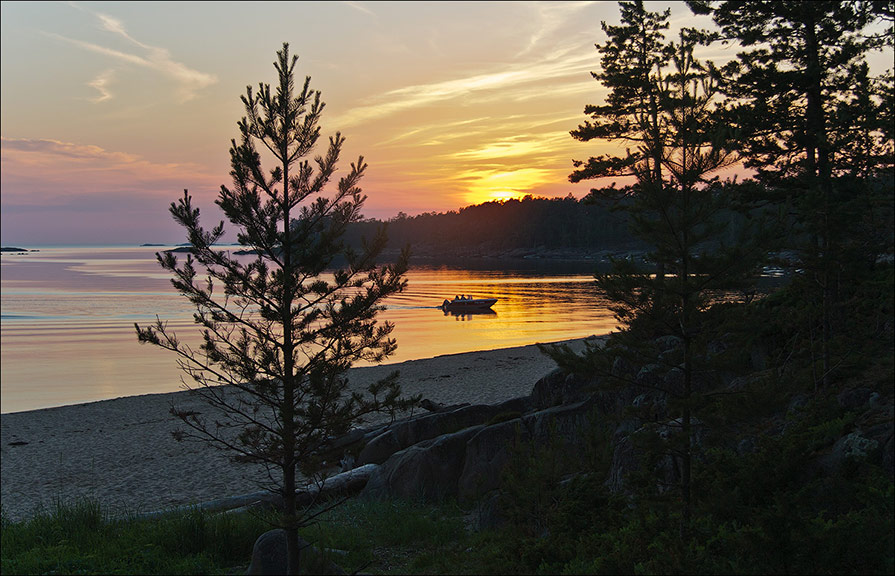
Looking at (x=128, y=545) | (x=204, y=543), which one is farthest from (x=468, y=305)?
(x=128, y=545)

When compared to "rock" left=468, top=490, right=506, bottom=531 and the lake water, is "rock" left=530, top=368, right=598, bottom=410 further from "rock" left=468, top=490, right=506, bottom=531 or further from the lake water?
the lake water

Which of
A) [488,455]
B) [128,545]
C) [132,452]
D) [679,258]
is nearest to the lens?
[679,258]

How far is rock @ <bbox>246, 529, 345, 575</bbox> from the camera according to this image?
7.88 metres

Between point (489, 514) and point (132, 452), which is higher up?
point (489, 514)

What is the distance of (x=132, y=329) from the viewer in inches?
1932

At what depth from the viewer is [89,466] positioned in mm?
17906

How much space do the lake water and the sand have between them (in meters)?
5.49

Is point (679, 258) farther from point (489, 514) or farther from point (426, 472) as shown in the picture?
point (426, 472)

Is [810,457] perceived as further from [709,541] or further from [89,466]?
[89,466]

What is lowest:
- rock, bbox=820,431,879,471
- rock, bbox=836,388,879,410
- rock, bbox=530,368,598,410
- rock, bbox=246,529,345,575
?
rock, bbox=246,529,345,575

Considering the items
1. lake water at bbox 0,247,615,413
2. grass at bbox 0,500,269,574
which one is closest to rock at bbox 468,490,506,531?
grass at bbox 0,500,269,574

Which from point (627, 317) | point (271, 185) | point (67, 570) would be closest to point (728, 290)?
point (627, 317)

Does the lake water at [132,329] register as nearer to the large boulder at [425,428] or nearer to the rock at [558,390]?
the large boulder at [425,428]

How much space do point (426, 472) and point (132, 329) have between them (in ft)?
146
